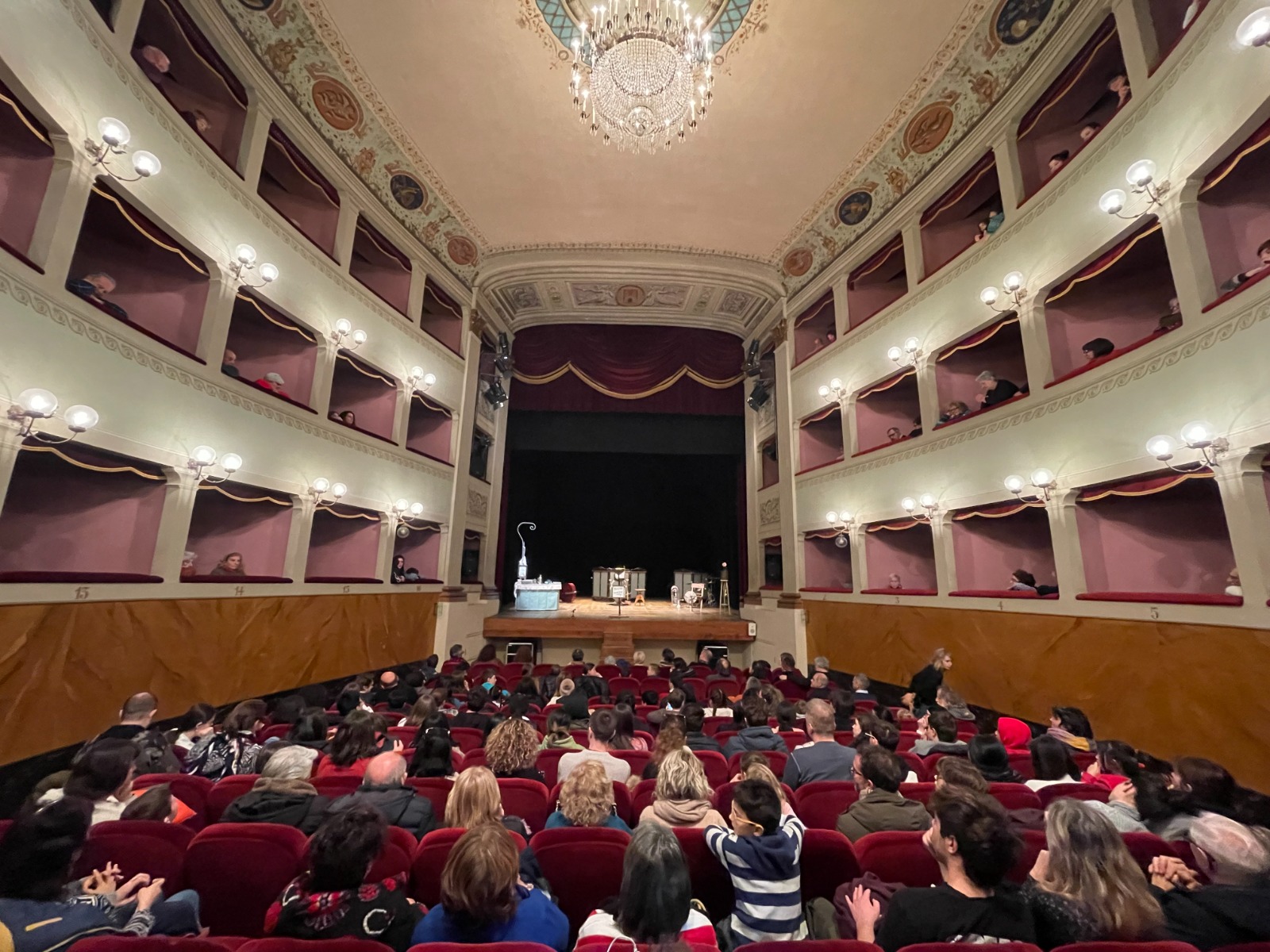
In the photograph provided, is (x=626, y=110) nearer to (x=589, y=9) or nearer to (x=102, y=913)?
(x=589, y=9)

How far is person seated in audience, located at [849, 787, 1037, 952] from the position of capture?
1.67m

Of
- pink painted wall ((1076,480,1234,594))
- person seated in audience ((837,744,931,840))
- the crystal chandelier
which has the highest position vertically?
the crystal chandelier

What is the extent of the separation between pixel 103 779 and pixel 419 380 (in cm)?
886

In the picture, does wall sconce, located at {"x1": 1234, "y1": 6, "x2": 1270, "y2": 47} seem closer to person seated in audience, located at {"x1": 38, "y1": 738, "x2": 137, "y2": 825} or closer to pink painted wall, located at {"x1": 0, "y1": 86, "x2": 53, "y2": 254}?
person seated in audience, located at {"x1": 38, "y1": 738, "x2": 137, "y2": 825}

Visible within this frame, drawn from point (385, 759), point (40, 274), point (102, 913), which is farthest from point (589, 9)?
point (102, 913)

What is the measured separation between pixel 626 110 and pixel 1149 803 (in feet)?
25.6

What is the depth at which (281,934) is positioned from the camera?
169cm

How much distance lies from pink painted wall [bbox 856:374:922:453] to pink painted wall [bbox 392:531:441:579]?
335 inches

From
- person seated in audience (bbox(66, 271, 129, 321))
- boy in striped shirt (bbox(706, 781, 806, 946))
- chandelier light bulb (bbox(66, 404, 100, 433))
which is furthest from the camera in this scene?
person seated in audience (bbox(66, 271, 129, 321))

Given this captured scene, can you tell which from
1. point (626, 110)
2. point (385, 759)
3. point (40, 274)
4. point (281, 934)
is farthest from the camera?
point (626, 110)

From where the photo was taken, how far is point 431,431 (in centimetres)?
1183

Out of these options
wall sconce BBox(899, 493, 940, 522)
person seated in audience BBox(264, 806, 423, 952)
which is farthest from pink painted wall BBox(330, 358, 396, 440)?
person seated in audience BBox(264, 806, 423, 952)

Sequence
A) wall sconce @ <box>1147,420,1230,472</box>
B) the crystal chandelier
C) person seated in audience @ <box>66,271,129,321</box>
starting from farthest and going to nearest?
the crystal chandelier → person seated in audience @ <box>66,271,129,321</box> → wall sconce @ <box>1147,420,1230,472</box>

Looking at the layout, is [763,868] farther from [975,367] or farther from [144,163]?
[975,367]
